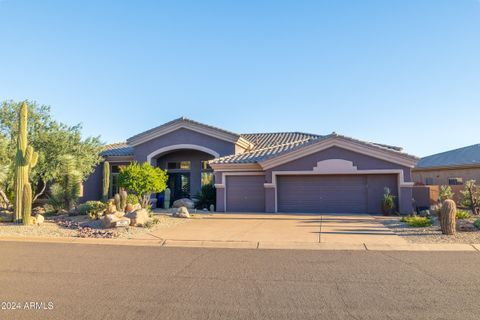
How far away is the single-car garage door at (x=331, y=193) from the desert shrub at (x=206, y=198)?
13.6ft

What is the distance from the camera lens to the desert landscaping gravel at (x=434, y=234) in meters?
10.1

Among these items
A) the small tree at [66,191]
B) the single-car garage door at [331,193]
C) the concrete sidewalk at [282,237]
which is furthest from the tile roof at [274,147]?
the small tree at [66,191]

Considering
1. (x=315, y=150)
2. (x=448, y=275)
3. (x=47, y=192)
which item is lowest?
(x=448, y=275)

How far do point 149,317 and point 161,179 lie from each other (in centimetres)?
1300

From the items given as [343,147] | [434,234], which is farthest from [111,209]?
[434,234]

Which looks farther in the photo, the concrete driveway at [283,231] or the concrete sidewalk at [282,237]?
the concrete driveway at [283,231]

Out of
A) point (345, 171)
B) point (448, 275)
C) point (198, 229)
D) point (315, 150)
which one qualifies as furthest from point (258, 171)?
point (448, 275)

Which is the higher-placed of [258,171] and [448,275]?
[258,171]

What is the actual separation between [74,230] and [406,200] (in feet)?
49.6

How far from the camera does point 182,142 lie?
878 inches

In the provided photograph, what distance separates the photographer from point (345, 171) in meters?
17.8

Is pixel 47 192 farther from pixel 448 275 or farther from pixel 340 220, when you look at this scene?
pixel 448 275

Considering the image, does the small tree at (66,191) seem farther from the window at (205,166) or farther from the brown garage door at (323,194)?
the brown garage door at (323,194)

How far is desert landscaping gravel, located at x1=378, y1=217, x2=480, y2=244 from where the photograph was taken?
33.0 ft
